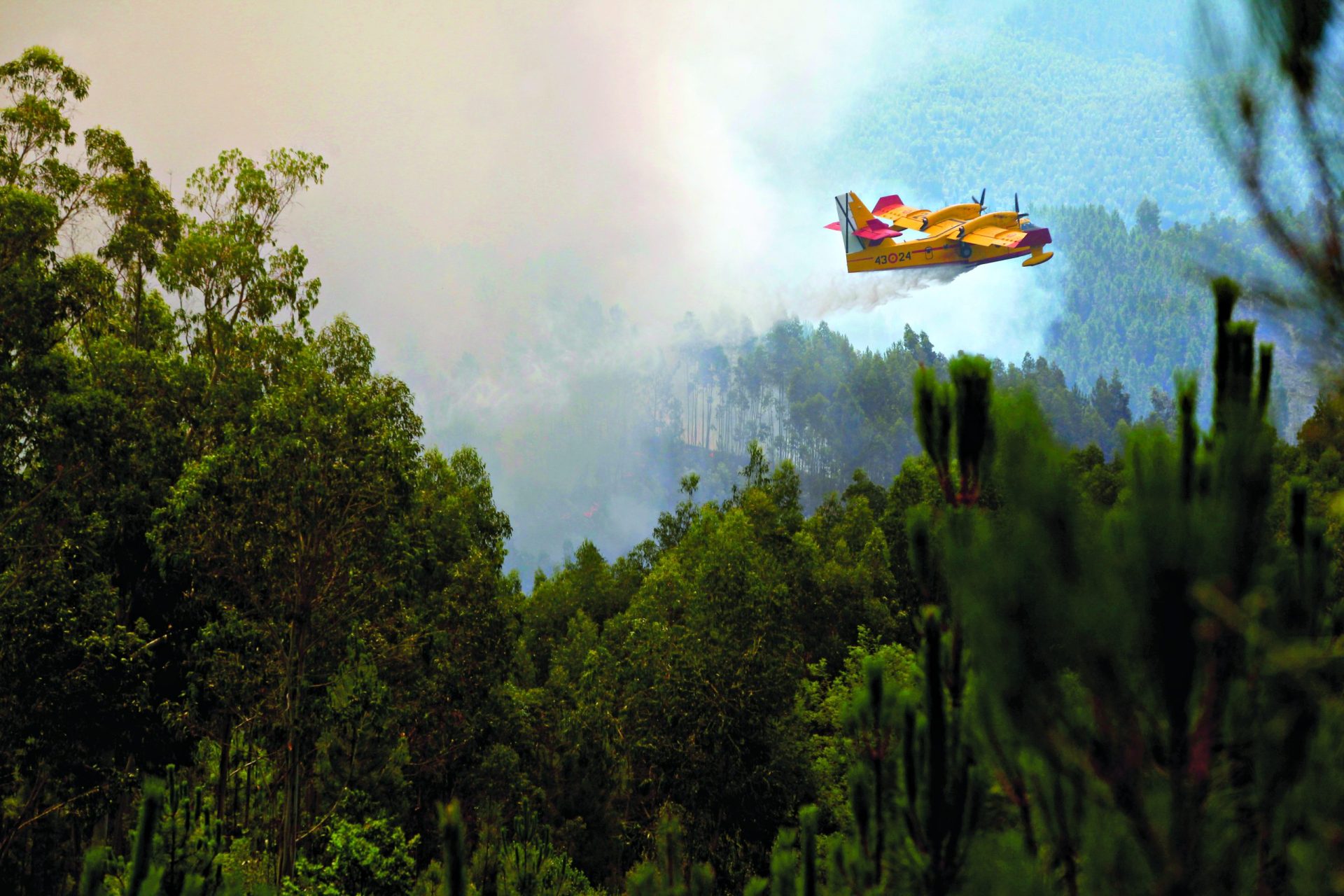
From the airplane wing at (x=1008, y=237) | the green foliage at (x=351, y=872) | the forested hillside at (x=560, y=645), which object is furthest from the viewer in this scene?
the airplane wing at (x=1008, y=237)

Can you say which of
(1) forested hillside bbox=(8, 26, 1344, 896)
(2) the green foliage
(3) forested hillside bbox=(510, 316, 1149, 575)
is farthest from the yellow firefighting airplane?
(3) forested hillside bbox=(510, 316, 1149, 575)

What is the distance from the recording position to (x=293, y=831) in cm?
1288

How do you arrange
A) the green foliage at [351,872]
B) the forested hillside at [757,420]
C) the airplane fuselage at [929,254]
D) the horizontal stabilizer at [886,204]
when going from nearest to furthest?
the green foliage at [351,872]
the airplane fuselage at [929,254]
the horizontal stabilizer at [886,204]
the forested hillside at [757,420]

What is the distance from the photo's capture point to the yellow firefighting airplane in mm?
51594

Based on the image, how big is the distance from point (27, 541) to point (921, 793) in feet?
42.0

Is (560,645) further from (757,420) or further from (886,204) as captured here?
(757,420)

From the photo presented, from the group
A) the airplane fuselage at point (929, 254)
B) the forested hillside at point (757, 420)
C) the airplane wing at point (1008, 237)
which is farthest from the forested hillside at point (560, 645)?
the forested hillside at point (757, 420)

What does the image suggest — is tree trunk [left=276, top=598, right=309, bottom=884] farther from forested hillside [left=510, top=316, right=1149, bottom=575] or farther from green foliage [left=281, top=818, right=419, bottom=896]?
forested hillside [left=510, top=316, right=1149, bottom=575]

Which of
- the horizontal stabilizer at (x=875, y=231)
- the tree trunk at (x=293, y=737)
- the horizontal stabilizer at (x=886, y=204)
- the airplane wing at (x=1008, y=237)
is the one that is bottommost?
the tree trunk at (x=293, y=737)

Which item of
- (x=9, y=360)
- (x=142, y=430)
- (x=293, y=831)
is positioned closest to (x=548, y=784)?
(x=293, y=831)

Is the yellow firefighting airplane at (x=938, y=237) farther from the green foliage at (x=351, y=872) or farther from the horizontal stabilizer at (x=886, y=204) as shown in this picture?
the green foliage at (x=351, y=872)

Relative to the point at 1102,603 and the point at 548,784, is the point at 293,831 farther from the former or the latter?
the point at 1102,603

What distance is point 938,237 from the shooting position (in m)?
55.8

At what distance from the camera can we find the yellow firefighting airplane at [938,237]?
51.6 meters
